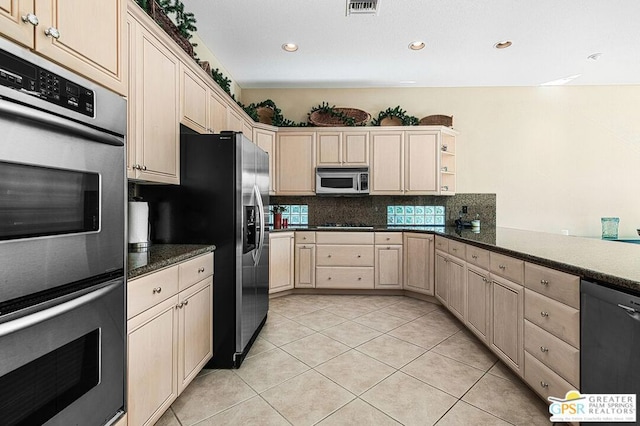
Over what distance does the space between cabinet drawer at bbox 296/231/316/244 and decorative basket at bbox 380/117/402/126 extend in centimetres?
200

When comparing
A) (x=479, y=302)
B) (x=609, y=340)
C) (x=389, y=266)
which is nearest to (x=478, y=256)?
(x=479, y=302)

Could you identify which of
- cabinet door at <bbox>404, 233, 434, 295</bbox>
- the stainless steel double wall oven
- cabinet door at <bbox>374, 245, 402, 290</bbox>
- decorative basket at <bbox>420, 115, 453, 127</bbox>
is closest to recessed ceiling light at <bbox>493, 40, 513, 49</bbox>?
decorative basket at <bbox>420, 115, 453, 127</bbox>

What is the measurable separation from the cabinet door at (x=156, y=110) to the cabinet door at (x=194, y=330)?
78cm

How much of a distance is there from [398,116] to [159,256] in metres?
3.85

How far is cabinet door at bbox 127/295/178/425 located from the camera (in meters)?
1.37

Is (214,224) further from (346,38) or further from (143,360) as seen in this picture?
(346,38)

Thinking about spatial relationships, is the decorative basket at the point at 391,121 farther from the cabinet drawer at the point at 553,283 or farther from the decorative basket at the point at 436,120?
the cabinet drawer at the point at 553,283

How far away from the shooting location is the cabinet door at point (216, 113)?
282 cm

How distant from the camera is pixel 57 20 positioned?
968 mm

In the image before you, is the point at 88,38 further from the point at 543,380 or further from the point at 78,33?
the point at 543,380

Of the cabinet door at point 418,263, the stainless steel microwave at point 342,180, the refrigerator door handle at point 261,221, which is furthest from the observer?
the stainless steel microwave at point 342,180

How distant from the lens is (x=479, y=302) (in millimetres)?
2582

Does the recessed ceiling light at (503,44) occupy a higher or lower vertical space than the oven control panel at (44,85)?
higher

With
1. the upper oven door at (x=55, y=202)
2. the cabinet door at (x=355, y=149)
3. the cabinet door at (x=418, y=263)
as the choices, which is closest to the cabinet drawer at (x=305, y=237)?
the cabinet door at (x=355, y=149)
